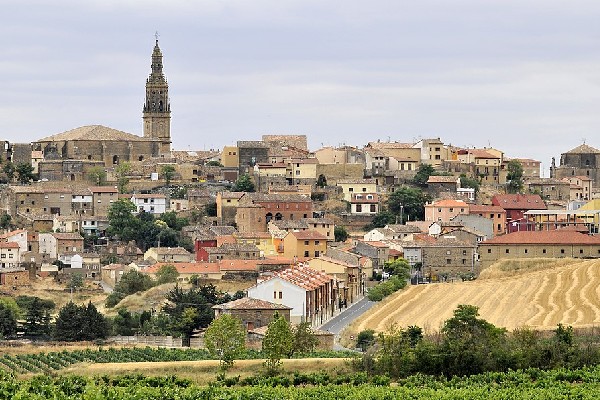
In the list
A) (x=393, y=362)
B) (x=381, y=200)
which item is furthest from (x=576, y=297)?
(x=381, y=200)

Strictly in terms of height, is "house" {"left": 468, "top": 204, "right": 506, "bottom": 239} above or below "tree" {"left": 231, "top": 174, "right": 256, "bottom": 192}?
below

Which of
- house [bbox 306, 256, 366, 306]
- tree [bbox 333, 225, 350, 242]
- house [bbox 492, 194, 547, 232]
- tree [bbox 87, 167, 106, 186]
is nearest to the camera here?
house [bbox 306, 256, 366, 306]

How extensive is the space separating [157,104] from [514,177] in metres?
25.7

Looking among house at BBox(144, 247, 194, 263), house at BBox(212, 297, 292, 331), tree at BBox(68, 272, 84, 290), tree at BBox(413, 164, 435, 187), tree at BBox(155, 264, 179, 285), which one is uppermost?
tree at BBox(413, 164, 435, 187)

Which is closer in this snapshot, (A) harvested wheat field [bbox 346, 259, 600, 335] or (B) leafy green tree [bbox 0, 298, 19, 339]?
(A) harvested wheat field [bbox 346, 259, 600, 335]

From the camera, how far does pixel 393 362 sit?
56.9 meters

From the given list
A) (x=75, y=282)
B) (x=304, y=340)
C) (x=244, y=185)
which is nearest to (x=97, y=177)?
(x=244, y=185)

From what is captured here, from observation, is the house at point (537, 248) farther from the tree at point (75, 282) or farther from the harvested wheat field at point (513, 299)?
the tree at point (75, 282)

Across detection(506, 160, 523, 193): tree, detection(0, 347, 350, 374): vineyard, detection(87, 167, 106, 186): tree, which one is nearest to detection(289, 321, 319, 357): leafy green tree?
detection(0, 347, 350, 374): vineyard

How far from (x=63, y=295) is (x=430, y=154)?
3628 cm

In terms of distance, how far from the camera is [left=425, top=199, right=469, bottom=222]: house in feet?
325

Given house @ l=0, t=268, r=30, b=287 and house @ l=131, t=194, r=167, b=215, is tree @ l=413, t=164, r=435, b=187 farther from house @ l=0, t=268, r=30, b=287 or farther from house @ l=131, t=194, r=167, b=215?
house @ l=0, t=268, r=30, b=287

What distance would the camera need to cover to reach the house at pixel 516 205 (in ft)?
323

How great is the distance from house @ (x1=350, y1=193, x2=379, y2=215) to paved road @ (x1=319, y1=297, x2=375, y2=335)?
19.9 m
